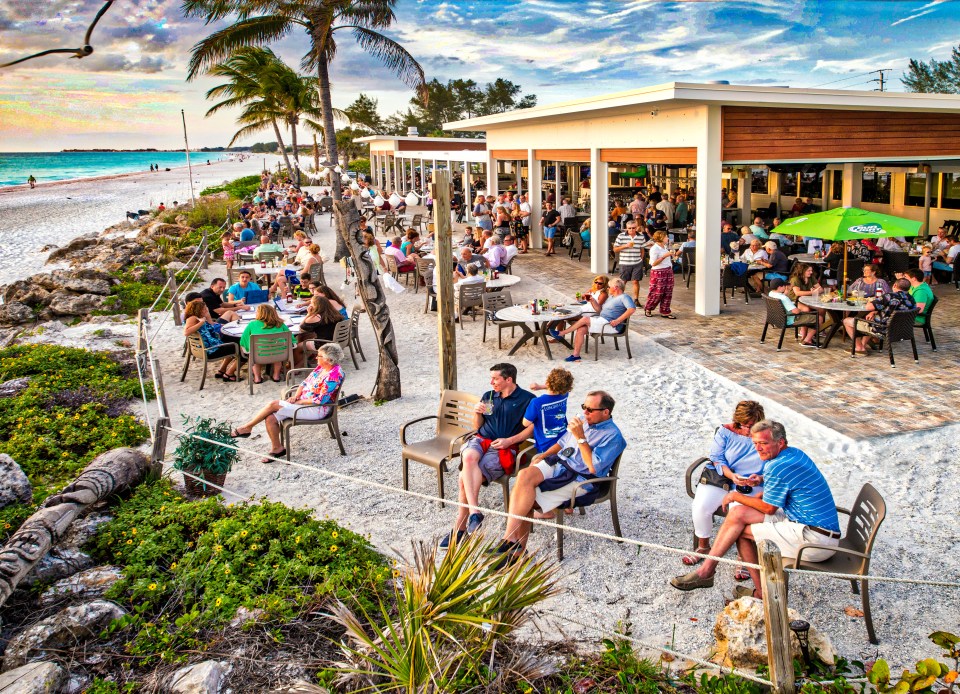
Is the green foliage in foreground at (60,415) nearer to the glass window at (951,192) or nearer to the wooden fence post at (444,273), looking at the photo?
the wooden fence post at (444,273)

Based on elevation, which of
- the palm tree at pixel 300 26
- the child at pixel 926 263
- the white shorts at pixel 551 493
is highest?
the palm tree at pixel 300 26

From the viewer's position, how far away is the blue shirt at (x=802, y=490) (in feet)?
15.4

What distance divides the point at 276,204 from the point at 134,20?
47428 mm

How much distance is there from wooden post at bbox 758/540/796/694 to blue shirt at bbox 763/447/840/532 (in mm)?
1185

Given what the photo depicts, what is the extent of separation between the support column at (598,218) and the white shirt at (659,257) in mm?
4638

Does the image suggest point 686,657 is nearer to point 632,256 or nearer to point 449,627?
point 449,627

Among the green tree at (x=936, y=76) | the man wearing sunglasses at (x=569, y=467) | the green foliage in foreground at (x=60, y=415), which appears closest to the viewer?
the man wearing sunglasses at (x=569, y=467)

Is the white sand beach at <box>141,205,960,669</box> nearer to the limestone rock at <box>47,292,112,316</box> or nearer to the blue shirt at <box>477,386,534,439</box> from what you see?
the blue shirt at <box>477,386,534,439</box>

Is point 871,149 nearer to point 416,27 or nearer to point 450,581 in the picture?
point 450,581

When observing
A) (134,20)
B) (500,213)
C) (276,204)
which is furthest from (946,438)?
(134,20)

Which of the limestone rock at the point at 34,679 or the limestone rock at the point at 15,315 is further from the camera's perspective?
the limestone rock at the point at 15,315

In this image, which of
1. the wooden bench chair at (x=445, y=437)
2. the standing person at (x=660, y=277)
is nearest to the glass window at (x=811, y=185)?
the standing person at (x=660, y=277)

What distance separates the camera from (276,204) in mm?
32406

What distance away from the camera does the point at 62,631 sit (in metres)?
4.57
